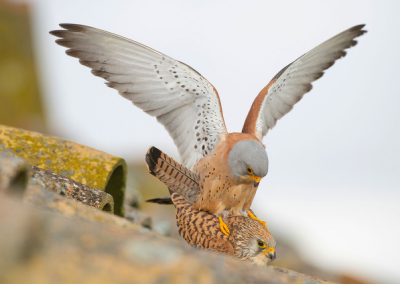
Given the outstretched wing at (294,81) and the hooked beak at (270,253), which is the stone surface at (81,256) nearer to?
the hooked beak at (270,253)

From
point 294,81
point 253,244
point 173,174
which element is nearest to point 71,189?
point 173,174

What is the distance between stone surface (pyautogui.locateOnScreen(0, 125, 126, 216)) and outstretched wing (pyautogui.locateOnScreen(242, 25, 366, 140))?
1.61 m

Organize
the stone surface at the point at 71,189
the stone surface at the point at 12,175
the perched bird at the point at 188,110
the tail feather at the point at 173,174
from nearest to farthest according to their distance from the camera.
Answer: the stone surface at the point at 12,175
the stone surface at the point at 71,189
the tail feather at the point at 173,174
the perched bird at the point at 188,110

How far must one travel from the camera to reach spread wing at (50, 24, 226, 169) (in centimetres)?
383

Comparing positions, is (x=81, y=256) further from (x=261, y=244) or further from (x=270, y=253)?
(x=270, y=253)

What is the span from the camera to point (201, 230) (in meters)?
3.61

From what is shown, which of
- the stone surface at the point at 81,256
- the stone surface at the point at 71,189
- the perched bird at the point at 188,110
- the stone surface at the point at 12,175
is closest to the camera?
the stone surface at the point at 81,256

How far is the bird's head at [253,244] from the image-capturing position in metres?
3.59

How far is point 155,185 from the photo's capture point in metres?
10.1

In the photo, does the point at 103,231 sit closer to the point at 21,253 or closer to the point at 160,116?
the point at 21,253

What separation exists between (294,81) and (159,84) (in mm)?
1953

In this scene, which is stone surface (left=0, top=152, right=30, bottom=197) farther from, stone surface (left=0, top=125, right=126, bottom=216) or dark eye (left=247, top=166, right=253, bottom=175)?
dark eye (left=247, top=166, right=253, bottom=175)

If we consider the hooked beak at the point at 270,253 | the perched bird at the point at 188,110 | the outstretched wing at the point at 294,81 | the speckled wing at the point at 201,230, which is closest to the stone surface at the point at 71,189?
the speckled wing at the point at 201,230

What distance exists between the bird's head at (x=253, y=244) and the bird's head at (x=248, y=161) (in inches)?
18.1
